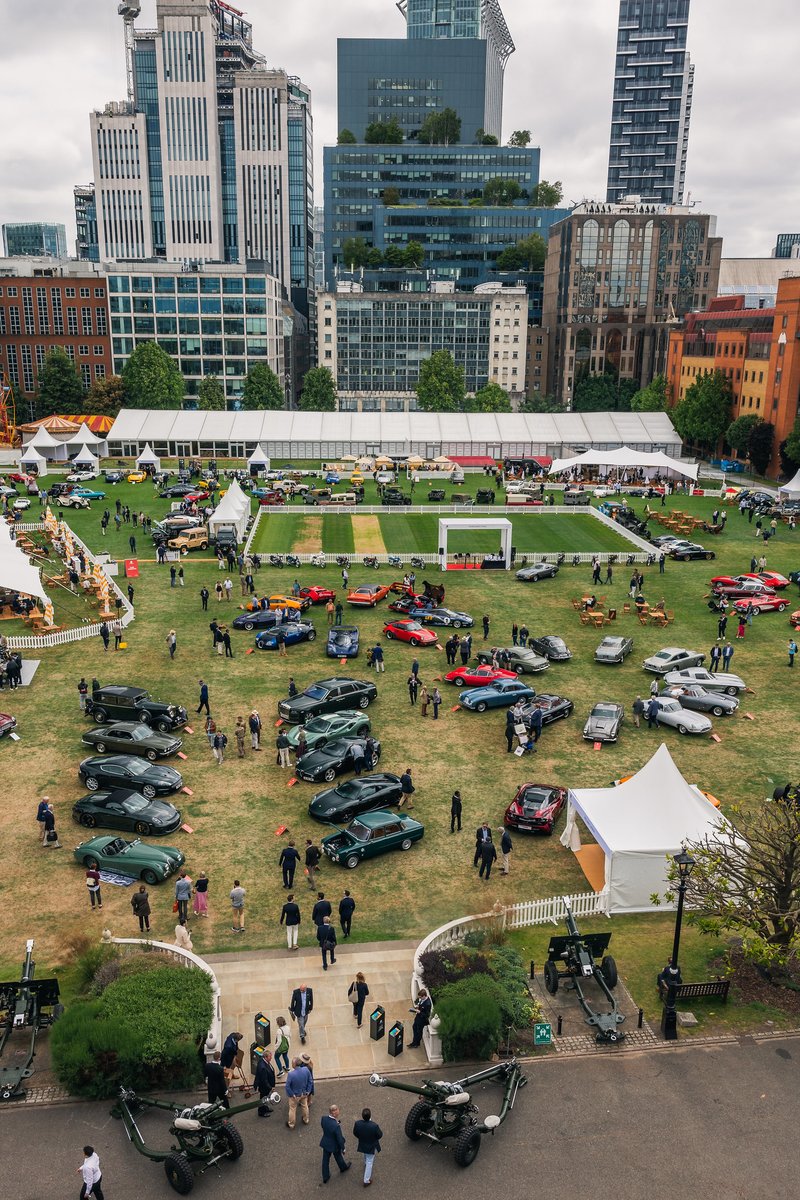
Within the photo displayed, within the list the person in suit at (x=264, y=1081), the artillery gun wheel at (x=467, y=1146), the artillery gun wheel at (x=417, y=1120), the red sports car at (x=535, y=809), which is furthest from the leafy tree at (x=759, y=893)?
the person in suit at (x=264, y=1081)

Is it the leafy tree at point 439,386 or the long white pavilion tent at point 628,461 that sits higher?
the leafy tree at point 439,386

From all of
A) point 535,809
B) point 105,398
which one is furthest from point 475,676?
point 105,398

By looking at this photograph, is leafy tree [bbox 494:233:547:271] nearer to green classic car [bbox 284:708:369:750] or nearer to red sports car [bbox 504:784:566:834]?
green classic car [bbox 284:708:369:750]

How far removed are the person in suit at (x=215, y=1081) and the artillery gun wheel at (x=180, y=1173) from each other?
1.16m

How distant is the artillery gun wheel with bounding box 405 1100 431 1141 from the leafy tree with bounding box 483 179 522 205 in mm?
178591

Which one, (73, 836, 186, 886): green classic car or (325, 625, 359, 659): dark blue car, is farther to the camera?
(325, 625, 359, 659): dark blue car

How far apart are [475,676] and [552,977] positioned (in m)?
18.6

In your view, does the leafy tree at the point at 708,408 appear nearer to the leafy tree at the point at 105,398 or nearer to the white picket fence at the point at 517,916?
the leafy tree at the point at 105,398

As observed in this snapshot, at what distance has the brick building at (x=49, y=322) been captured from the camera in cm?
12762

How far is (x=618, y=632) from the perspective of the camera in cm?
4528

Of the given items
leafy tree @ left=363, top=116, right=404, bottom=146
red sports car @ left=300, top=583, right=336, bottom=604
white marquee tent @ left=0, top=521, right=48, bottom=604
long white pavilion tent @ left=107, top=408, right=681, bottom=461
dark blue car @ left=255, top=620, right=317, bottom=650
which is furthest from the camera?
leafy tree @ left=363, top=116, right=404, bottom=146

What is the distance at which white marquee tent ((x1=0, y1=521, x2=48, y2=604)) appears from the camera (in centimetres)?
3812

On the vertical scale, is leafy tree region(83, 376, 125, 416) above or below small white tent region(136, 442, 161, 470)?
above

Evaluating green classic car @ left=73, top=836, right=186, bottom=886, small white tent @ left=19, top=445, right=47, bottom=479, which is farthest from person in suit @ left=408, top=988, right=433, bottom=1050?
small white tent @ left=19, top=445, right=47, bottom=479
